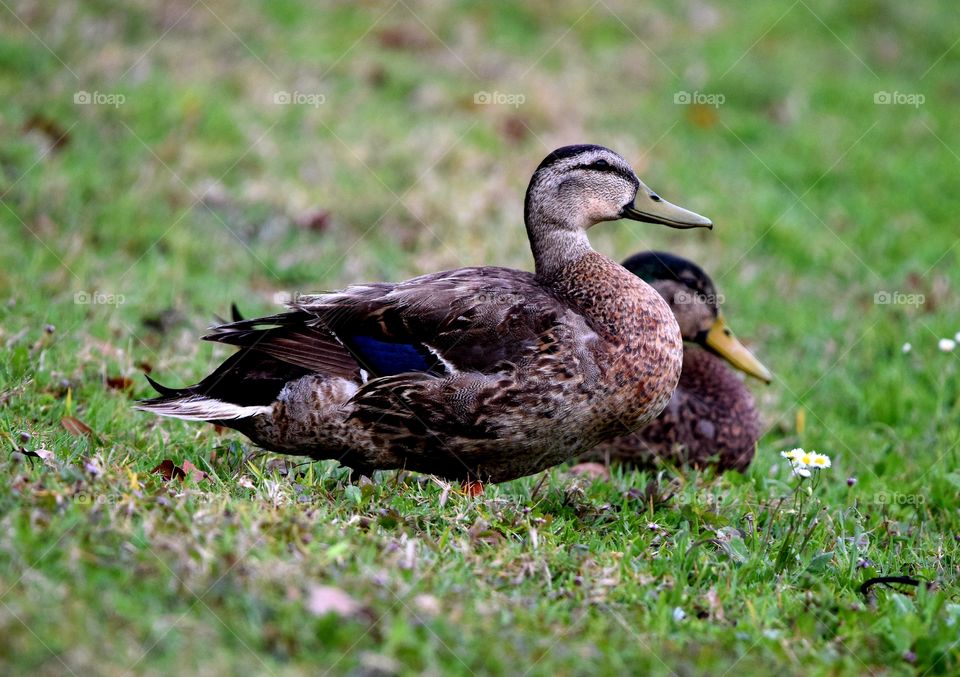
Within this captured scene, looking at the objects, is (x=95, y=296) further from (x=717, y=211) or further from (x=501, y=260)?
(x=717, y=211)

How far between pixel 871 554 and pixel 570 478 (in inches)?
46.8

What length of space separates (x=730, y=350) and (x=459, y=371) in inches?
81.0

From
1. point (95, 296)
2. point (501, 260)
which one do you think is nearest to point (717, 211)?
point (501, 260)

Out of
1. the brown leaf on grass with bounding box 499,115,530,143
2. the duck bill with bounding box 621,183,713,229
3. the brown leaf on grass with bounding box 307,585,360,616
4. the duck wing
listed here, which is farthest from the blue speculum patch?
the brown leaf on grass with bounding box 499,115,530,143

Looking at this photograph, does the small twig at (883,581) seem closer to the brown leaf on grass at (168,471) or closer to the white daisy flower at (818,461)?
the white daisy flower at (818,461)

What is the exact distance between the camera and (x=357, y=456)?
3930 millimetres

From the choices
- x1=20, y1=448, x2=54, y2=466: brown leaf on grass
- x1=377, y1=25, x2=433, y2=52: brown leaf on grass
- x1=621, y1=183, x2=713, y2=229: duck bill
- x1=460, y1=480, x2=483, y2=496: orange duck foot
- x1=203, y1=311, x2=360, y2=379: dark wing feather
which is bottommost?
x1=460, y1=480, x2=483, y2=496: orange duck foot

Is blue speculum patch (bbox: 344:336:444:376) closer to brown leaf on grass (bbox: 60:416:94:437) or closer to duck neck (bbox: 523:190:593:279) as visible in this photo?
duck neck (bbox: 523:190:593:279)

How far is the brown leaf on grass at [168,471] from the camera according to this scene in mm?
3711

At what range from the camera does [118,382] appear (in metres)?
4.73

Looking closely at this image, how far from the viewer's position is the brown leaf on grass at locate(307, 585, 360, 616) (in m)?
2.75

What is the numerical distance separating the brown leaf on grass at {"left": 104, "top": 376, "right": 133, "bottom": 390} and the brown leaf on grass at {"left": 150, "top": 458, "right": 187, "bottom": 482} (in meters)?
1.03

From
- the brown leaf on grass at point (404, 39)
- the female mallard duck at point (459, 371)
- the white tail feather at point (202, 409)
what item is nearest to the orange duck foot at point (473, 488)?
the female mallard duck at point (459, 371)

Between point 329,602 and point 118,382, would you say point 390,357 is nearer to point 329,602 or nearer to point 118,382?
point 329,602
